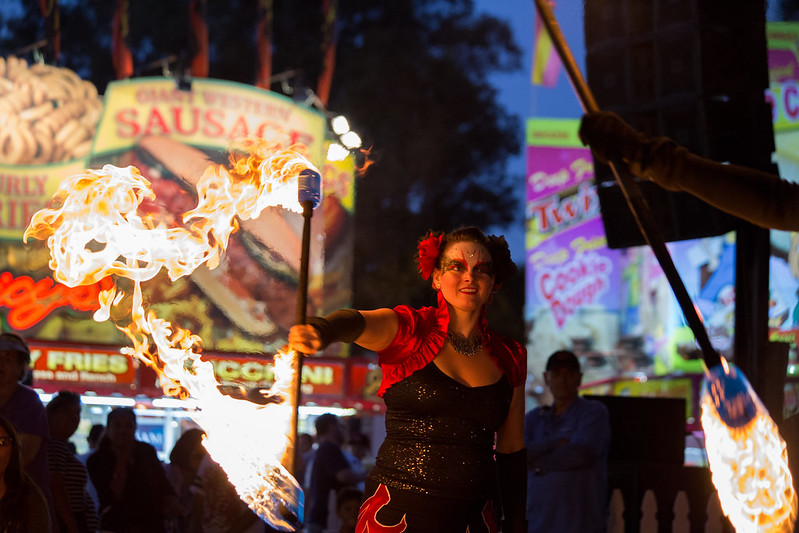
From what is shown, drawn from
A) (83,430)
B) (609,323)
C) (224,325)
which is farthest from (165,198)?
(609,323)

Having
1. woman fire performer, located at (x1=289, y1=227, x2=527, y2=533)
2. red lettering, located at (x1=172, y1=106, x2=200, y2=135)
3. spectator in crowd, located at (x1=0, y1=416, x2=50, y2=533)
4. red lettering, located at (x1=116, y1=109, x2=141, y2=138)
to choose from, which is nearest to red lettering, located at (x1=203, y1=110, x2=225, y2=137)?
red lettering, located at (x1=172, y1=106, x2=200, y2=135)

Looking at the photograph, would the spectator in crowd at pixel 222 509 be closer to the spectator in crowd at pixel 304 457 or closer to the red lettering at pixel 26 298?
the spectator in crowd at pixel 304 457

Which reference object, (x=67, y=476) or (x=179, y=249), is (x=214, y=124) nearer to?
(x=67, y=476)

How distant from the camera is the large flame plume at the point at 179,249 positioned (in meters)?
3.92

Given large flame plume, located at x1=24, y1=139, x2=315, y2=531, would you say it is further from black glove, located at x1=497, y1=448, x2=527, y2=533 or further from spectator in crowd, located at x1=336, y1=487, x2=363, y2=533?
spectator in crowd, located at x1=336, y1=487, x2=363, y2=533

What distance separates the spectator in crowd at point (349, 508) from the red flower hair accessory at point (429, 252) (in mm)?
4064

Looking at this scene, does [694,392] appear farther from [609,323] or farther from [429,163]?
[429,163]

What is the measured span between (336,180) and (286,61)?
1017cm

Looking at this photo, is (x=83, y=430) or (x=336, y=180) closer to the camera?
(x=83, y=430)

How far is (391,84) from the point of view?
27266mm

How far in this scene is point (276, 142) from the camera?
4.72 m

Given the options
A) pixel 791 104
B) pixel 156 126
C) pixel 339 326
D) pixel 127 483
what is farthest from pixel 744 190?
pixel 791 104

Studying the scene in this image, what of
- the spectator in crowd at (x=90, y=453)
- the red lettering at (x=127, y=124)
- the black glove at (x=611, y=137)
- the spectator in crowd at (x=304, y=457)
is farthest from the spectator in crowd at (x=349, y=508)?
the red lettering at (x=127, y=124)

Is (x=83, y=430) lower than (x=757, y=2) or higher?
lower
